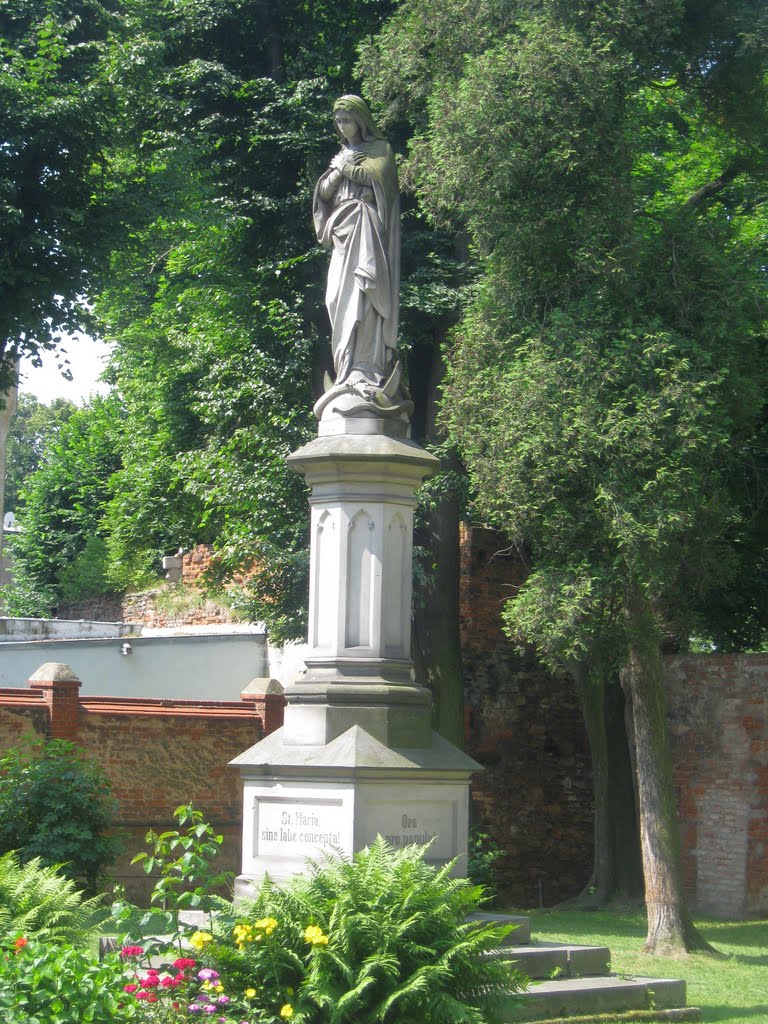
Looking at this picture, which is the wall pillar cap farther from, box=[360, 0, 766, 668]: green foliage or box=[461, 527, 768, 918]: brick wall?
box=[360, 0, 766, 668]: green foliage

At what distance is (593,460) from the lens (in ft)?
45.4

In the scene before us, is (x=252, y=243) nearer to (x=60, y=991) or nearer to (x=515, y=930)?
(x=515, y=930)

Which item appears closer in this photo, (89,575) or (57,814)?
(57,814)

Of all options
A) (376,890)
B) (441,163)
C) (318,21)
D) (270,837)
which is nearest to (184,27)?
(318,21)

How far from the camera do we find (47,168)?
16.3m

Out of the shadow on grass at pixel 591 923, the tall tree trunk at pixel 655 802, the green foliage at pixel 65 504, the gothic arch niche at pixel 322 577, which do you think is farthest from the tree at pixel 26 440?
the gothic arch niche at pixel 322 577

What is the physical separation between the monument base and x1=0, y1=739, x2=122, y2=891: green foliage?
617 cm

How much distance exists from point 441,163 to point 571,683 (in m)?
9.32

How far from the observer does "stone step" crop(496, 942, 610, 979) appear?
8.98 m

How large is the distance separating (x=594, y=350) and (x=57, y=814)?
24.7ft

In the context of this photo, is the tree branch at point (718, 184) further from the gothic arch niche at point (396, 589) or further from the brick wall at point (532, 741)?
the gothic arch niche at point (396, 589)

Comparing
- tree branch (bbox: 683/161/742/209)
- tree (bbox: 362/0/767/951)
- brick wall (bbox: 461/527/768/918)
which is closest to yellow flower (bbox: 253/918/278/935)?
tree (bbox: 362/0/767/951)

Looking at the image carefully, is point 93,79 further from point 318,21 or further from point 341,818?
point 341,818

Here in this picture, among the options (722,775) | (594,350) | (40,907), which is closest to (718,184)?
(594,350)
